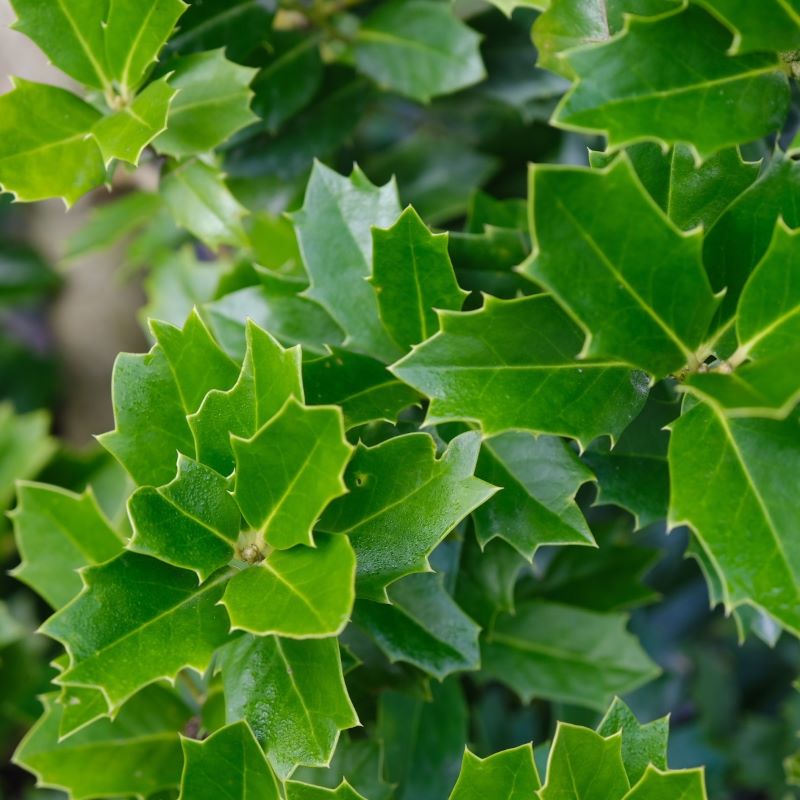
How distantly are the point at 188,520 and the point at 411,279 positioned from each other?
0.25 metres

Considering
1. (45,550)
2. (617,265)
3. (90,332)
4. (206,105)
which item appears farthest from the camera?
(90,332)

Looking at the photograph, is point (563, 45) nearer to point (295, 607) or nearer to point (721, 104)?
point (721, 104)

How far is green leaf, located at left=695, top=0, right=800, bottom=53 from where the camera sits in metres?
0.58

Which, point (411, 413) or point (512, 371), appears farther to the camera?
point (411, 413)

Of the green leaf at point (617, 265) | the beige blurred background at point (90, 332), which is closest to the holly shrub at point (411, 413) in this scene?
the green leaf at point (617, 265)

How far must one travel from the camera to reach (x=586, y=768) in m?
0.64

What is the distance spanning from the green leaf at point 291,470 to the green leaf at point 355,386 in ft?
0.41

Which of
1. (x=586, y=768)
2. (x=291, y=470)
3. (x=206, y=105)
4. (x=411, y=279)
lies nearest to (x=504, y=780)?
(x=586, y=768)

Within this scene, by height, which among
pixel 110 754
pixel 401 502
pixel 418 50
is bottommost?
pixel 110 754

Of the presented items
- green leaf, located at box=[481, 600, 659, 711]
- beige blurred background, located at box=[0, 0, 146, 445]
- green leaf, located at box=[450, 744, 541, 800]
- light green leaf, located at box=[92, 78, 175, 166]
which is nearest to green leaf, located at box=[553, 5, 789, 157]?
light green leaf, located at box=[92, 78, 175, 166]

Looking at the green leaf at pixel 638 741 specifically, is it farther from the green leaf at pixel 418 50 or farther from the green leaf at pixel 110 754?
the green leaf at pixel 418 50

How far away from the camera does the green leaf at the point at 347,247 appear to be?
771mm

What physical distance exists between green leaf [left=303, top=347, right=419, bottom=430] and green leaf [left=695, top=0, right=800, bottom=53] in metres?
0.35

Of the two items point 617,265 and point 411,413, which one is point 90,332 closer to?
point 411,413
